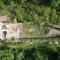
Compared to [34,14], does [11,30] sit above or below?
below

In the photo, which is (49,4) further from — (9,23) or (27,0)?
(9,23)

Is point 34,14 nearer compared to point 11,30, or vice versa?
point 11,30

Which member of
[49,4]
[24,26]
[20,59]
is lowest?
[20,59]

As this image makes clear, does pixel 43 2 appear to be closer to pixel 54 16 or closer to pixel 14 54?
pixel 54 16

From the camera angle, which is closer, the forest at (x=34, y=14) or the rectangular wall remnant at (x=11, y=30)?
the forest at (x=34, y=14)

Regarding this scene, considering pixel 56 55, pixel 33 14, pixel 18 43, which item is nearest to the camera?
pixel 56 55

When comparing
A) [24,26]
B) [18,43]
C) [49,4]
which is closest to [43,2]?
[49,4]

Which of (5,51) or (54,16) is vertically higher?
(54,16)

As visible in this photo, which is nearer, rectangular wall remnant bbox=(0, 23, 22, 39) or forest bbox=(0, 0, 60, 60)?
forest bbox=(0, 0, 60, 60)

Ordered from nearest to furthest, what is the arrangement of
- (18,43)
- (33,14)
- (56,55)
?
(56,55), (18,43), (33,14)

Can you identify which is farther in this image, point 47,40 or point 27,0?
point 27,0
